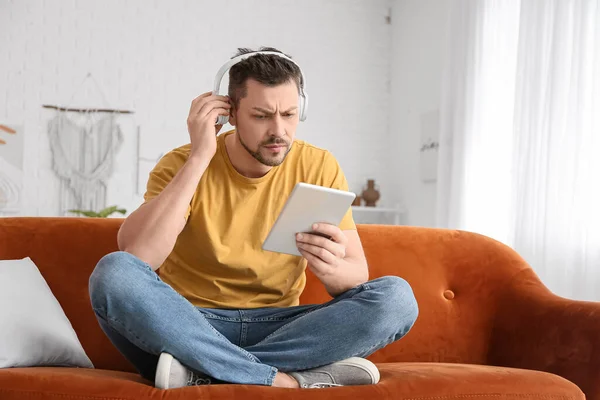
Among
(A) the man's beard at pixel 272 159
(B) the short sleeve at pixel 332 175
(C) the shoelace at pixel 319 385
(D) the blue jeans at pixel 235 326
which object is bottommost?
(C) the shoelace at pixel 319 385

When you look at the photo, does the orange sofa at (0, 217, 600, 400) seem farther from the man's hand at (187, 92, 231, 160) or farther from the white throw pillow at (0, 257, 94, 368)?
the man's hand at (187, 92, 231, 160)

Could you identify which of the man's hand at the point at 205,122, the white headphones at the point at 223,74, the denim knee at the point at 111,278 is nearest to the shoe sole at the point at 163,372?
the denim knee at the point at 111,278

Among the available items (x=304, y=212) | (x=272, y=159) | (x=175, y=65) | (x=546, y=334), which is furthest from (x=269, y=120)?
(x=175, y=65)

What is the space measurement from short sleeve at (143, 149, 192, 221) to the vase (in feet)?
13.6

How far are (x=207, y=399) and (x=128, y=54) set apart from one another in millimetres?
4761

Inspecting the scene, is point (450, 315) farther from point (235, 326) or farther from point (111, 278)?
point (111, 278)

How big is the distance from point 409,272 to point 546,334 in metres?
0.47

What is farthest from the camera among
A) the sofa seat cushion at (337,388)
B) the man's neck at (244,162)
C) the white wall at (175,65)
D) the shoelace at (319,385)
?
the white wall at (175,65)

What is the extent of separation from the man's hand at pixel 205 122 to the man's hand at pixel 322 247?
14.9 inches

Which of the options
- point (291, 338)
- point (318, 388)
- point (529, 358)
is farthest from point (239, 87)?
point (529, 358)

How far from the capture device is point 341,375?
5.66ft

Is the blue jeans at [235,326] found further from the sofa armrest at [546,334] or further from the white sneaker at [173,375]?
the sofa armrest at [546,334]

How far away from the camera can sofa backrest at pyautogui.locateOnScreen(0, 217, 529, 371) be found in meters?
2.22

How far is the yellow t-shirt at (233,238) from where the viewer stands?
199 cm
